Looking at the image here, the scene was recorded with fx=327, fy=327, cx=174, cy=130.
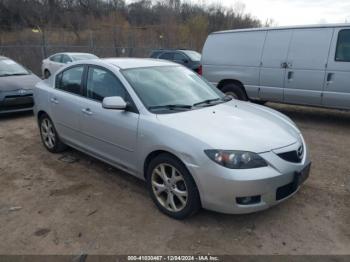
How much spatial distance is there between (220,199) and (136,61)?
234 centimetres

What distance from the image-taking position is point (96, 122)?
13.5 feet

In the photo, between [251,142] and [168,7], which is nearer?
[251,142]

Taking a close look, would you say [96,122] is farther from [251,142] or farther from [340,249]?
[340,249]

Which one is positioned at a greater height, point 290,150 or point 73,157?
point 290,150

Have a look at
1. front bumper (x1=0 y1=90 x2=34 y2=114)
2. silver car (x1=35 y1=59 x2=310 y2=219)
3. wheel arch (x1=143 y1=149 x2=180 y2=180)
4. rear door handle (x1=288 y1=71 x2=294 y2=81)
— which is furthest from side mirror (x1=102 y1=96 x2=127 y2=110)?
front bumper (x1=0 y1=90 x2=34 y2=114)

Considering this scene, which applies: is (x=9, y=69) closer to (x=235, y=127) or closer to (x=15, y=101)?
(x=15, y=101)

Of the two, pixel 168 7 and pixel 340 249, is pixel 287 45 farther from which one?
pixel 168 7

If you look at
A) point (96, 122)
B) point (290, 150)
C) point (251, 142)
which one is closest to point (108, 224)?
point (96, 122)

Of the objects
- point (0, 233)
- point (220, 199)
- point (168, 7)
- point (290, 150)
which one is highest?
point (168, 7)

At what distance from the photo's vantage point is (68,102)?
4648 millimetres

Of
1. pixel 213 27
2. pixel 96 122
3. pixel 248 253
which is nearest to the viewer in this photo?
pixel 248 253

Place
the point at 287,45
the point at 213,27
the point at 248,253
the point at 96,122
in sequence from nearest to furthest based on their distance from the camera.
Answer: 1. the point at 248,253
2. the point at 96,122
3. the point at 287,45
4. the point at 213,27

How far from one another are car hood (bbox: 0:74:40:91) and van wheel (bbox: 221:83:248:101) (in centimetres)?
492

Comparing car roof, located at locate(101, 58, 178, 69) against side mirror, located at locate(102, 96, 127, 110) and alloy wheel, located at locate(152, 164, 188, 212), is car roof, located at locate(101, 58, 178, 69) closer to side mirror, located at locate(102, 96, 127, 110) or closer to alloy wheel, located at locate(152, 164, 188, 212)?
side mirror, located at locate(102, 96, 127, 110)
